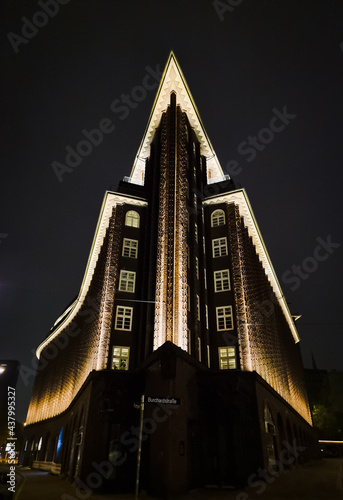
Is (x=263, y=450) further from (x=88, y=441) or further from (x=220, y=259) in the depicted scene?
(x=220, y=259)

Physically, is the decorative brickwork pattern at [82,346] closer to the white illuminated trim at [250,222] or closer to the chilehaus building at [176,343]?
the chilehaus building at [176,343]

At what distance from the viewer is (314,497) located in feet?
54.3

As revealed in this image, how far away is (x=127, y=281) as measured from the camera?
29.3 m

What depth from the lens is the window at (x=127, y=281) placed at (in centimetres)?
2894

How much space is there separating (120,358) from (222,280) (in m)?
11.3

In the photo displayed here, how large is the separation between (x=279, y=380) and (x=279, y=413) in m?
8.37

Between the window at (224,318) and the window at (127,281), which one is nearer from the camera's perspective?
the window at (224,318)

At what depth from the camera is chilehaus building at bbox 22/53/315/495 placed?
68.3 ft

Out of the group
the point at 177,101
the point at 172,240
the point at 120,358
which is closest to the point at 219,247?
the point at 172,240

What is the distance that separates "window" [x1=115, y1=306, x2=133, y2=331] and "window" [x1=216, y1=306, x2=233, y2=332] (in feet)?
24.7

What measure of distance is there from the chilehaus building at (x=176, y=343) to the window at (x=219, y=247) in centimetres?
10

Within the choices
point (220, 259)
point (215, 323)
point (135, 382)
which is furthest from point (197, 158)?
point (135, 382)

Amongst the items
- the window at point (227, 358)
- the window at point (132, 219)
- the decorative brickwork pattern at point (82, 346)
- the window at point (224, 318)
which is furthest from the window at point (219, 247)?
the decorative brickwork pattern at point (82, 346)

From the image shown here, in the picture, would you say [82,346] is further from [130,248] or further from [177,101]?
[177,101]
